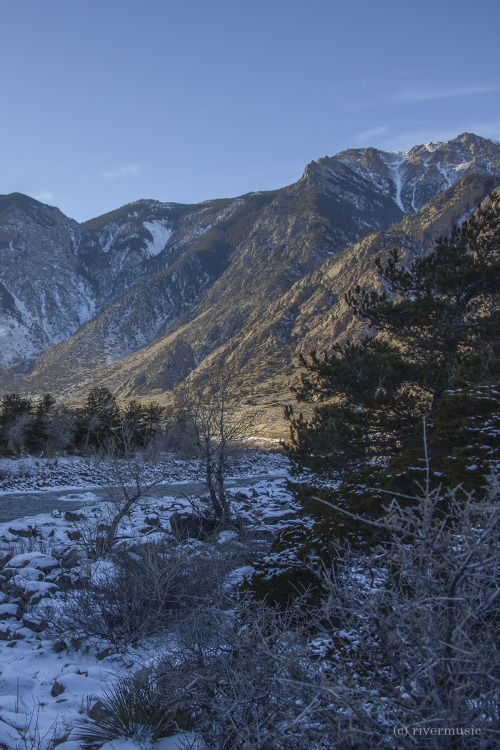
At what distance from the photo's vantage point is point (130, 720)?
9.71ft

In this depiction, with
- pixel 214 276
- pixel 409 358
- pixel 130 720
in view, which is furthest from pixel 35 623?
pixel 214 276

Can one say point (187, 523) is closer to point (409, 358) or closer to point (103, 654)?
point (103, 654)

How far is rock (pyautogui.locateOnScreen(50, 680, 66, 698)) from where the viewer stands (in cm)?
361

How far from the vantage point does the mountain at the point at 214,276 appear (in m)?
87.4

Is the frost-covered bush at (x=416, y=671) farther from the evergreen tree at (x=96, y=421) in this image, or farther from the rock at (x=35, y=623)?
the evergreen tree at (x=96, y=421)

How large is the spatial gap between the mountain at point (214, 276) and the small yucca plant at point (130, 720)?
7283 centimetres

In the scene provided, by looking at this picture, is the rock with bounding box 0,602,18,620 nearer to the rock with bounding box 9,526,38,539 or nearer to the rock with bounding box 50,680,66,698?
the rock with bounding box 50,680,66,698

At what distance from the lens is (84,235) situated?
626ft

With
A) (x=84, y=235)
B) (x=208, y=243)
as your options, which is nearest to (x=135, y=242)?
(x=84, y=235)

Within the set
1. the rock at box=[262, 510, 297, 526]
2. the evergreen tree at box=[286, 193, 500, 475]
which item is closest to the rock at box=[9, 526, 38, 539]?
the rock at box=[262, 510, 297, 526]

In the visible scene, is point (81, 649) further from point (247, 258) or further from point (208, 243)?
point (208, 243)

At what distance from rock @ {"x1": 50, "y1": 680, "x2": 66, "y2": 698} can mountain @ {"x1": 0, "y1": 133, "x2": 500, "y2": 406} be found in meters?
72.3

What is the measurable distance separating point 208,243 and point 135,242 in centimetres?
4341

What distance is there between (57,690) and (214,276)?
160745mm
